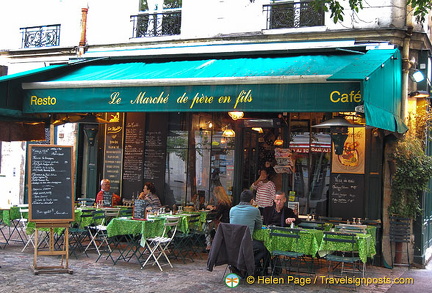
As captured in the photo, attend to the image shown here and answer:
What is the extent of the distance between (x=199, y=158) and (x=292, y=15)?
11.9 feet

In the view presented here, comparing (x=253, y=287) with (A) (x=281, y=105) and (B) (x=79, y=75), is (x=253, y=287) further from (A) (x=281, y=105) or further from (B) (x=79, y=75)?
(B) (x=79, y=75)

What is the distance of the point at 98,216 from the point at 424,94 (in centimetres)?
627

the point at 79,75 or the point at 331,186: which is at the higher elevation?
the point at 79,75

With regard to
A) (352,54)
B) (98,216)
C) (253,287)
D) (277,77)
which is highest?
(352,54)

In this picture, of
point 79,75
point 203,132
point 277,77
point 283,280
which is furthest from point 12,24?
point 283,280

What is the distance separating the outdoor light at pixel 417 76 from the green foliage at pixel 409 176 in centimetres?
111

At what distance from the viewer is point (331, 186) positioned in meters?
11.1

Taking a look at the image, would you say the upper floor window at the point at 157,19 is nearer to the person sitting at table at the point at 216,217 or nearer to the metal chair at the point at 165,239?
the person sitting at table at the point at 216,217

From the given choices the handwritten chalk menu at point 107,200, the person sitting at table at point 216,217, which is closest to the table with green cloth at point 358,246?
A: the person sitting at table at point 216,217

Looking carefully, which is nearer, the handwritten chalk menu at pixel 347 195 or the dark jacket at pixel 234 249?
the dark jacket at pixel 234 249

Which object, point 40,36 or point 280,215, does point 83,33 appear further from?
point 280,215

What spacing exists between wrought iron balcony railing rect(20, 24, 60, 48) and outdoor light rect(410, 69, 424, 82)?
839 centimetres

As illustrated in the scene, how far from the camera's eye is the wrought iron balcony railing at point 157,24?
41.3 feet

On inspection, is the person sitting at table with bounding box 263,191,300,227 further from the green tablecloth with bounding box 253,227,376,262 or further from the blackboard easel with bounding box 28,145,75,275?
the blackboard easel with bounding box 28,145,75,275
